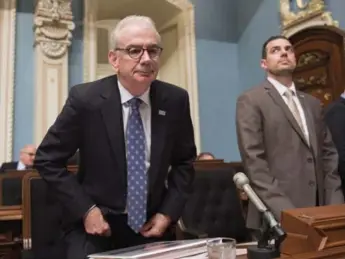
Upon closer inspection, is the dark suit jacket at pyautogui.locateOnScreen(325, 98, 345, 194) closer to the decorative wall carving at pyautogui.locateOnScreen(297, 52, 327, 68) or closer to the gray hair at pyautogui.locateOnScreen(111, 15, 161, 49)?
the gray hair at pyautogui.locateOnScreen(111, 15, 161, 49)

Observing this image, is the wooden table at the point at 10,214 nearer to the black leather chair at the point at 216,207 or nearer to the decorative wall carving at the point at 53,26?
the black leather chair at the point at 216,207

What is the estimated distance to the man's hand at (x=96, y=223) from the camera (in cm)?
145

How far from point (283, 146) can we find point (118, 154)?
87 cm

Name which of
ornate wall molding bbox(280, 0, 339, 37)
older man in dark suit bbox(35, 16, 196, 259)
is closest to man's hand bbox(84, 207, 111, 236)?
older man in dark suit bbox(35, 16, 196, 259)

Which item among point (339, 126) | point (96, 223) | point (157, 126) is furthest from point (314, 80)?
point (96, 223)

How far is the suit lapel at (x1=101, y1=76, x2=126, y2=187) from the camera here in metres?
1.52

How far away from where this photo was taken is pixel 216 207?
2885mm

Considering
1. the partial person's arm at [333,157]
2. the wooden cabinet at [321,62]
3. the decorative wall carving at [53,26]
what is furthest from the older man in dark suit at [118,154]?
the decorative wall carving at [53,26]

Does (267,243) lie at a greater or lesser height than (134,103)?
lesser

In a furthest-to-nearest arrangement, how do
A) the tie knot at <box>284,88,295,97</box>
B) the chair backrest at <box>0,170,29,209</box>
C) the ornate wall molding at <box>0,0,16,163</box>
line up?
1. the ornate wall molding at <box>0,0,16,163</box>
2. the chair backrest at <box>0,170,29,209</box>
3. the tie knot at <box>284,88,295,97</box>

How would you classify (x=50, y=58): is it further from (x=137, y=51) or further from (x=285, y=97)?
(x=137, y=51)

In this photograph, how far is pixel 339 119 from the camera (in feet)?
8.18

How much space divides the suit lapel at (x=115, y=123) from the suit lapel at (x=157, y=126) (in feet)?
0.34

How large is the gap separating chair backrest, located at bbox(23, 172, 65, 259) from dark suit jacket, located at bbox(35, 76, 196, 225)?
80cm
